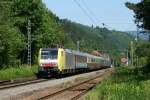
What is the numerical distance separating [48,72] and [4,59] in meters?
17.3

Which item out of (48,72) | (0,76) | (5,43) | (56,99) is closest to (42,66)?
(48,72)

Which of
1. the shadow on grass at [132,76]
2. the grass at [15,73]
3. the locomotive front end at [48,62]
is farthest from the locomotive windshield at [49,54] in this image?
the shadow on grass at [132,76]

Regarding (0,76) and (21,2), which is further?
(21,2)

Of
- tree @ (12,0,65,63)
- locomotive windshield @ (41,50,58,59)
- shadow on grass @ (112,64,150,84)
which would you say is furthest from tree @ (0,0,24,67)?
shadow on grass @ (112,64,150,84)

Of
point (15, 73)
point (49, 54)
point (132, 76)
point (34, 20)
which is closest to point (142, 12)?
point (132, 76)

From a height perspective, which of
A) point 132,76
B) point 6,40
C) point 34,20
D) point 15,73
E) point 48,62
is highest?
point 34,20

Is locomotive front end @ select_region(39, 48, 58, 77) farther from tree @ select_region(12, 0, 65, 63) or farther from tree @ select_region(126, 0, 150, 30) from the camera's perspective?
tree @ select_region(12, 0, 65, 63)

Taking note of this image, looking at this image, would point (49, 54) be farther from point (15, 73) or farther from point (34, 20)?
point (34, 20)

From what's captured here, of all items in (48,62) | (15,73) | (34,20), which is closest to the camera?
(48,62)

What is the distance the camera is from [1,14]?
207 feet

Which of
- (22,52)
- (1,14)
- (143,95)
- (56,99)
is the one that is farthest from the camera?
(22,52)

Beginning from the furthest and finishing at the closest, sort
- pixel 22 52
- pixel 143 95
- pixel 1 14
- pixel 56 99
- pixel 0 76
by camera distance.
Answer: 1. pixel 22 52
2. pixel 1 14
3. pixel 0 76
4. pixel 56 99
5. pixel 143 95

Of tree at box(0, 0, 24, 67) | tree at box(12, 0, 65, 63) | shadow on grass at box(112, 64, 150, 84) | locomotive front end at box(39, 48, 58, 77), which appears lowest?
shadow on grass at box(112, 64, 150, 84)

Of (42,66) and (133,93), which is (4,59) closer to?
(42,66)
